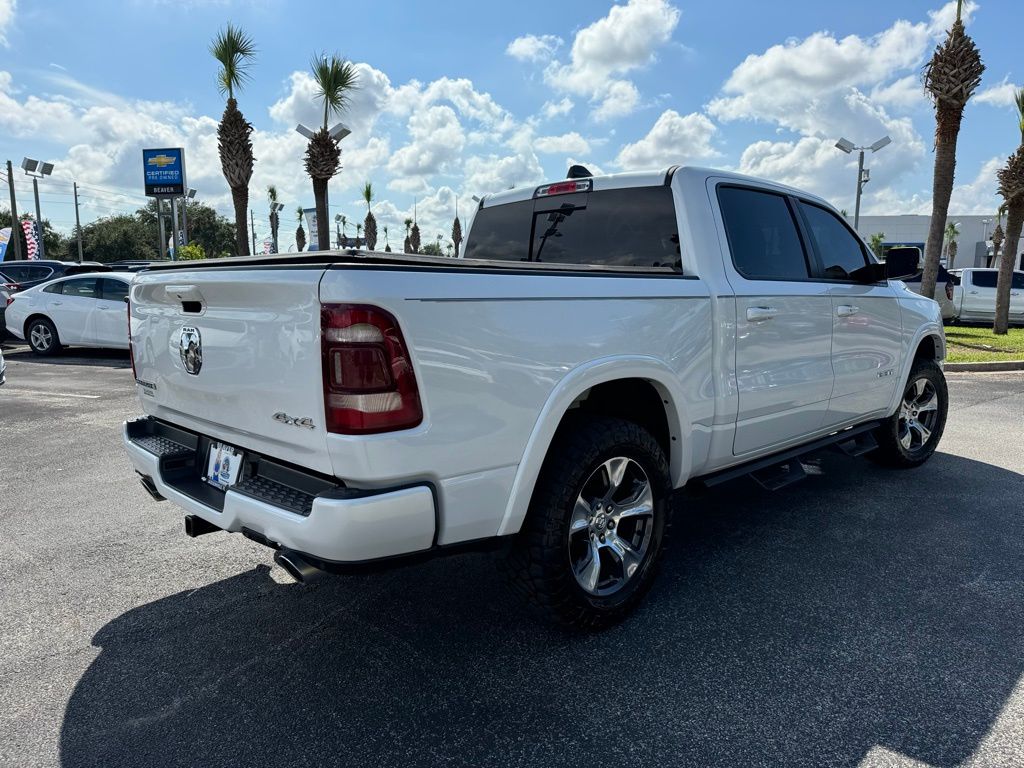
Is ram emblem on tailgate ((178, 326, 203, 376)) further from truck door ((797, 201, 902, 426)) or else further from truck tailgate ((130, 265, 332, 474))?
truck door ((797, 201, 902, 426))

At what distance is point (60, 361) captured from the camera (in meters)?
12.1

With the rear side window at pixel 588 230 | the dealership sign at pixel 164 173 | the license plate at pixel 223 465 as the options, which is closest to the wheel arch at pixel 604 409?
the rear side window at pixel 588 230

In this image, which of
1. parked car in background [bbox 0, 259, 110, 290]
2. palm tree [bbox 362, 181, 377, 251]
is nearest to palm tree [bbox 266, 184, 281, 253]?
palm tree [bbox 362, 181, 377, 251]

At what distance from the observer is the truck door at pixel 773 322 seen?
348cm

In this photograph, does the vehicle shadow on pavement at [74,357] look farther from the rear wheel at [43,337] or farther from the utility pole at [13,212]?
the utility pole at [13,212]

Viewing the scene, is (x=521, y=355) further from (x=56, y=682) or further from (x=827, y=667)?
(x=56, y=682)

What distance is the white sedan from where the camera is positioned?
11898 mm

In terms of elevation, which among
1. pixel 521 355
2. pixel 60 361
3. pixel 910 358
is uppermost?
pixel 521 355

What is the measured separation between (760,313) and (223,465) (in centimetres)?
252

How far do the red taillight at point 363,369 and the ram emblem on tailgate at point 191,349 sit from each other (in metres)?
0.85

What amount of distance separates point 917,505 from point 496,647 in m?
3.15

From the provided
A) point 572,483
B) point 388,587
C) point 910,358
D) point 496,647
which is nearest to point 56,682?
point 388,587

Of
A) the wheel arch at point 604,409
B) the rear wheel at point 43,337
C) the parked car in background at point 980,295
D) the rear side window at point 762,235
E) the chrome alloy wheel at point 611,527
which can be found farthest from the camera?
the parked car in background at point 980,295

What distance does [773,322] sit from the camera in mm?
3586
